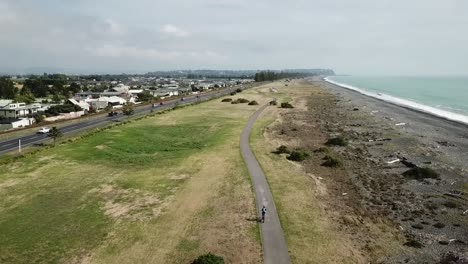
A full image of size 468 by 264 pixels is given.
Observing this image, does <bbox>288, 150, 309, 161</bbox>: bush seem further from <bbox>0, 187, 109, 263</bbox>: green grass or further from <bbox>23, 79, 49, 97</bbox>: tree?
<bbox>23, 79, 49, 97</bbox>: tree

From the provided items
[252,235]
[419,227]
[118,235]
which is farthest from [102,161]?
[419,227]

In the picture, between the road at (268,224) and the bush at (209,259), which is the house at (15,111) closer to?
the road at (268,224)

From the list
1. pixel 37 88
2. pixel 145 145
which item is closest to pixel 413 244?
pixel 145 145

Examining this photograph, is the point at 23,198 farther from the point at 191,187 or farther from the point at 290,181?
the point at 290,181

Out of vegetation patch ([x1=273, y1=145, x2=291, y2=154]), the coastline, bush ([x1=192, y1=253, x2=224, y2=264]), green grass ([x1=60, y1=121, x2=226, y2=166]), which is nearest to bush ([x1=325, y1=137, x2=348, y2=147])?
the coastline

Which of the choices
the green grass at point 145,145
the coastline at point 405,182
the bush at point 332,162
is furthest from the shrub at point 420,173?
the green grass at point 145,145
